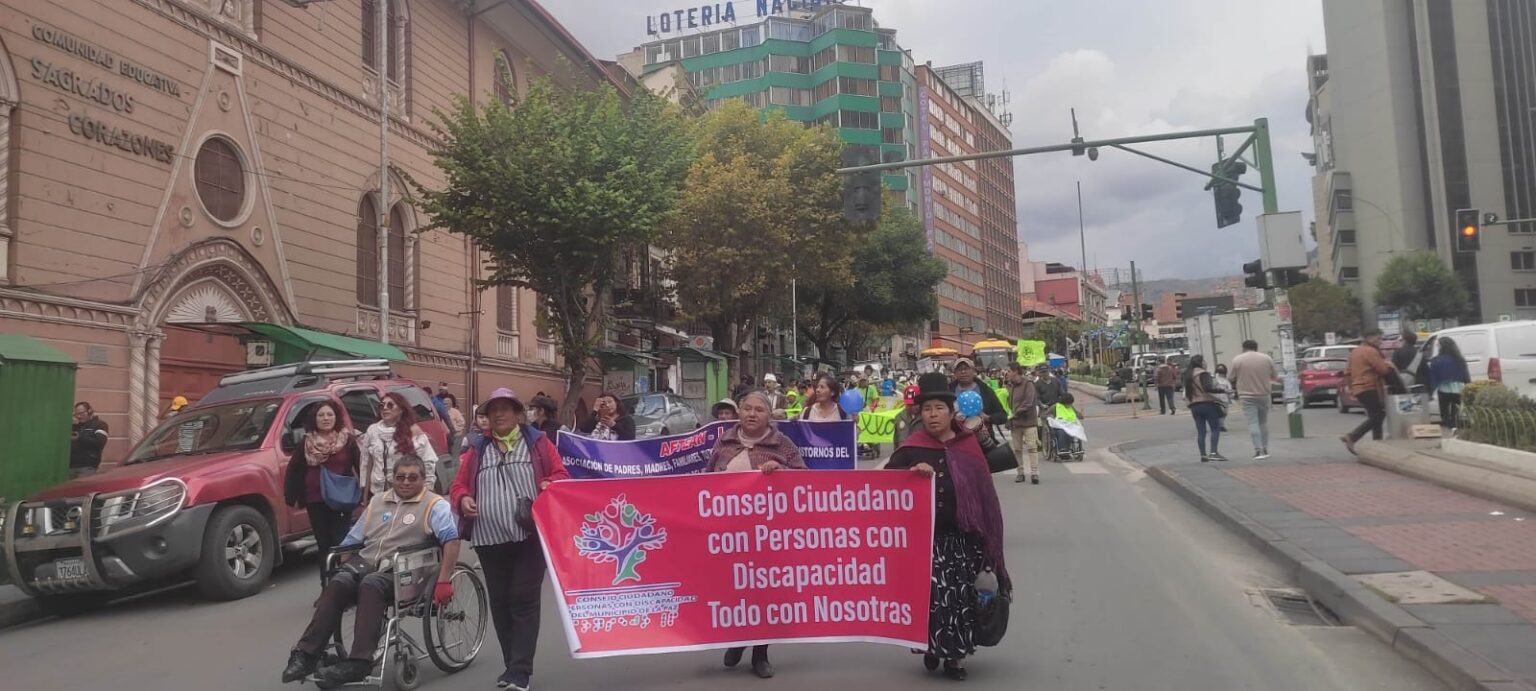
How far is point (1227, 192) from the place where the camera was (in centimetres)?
1816

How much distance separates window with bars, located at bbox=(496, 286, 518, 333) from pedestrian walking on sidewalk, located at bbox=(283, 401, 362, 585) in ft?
70.9

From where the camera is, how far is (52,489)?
892 centimetres

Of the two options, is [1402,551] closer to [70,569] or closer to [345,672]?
[345,672]

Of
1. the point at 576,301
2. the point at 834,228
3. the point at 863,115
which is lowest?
the point at 576,301

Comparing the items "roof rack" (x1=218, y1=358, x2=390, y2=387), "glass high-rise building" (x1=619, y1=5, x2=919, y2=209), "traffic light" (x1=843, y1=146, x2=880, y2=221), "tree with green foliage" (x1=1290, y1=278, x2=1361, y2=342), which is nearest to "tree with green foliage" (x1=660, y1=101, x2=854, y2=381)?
"traffic light" (x1=843, y1=146, x2=880, y2=221)

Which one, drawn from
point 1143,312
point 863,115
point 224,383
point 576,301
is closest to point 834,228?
point 576,301

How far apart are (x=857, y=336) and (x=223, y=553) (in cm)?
5623

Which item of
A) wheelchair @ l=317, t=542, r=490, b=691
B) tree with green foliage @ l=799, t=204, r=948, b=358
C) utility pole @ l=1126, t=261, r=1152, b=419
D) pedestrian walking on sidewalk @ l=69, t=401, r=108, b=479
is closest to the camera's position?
wheelchair @ l=317, t=542, r=490, b=691

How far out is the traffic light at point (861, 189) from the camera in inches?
677

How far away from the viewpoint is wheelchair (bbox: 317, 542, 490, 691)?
18.5 feet

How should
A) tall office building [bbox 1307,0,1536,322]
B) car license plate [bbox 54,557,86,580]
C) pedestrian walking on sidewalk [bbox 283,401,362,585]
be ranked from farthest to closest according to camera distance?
tall office building [bbox 1307,0,1536,322], car license plate [bbox 54,557,86,580], pedestrian walking on sidewalk [bbox 283,401,362,585]

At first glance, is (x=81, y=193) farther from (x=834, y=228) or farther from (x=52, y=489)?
(x=834, y=228)

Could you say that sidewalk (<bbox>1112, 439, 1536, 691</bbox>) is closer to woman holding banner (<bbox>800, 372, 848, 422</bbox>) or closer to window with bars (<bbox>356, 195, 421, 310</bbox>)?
woman holding banner (<bbox>800, 372, 848, 422</bbox>)

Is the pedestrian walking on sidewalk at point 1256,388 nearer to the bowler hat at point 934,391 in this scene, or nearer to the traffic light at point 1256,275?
the traffic light at point 1256,275
